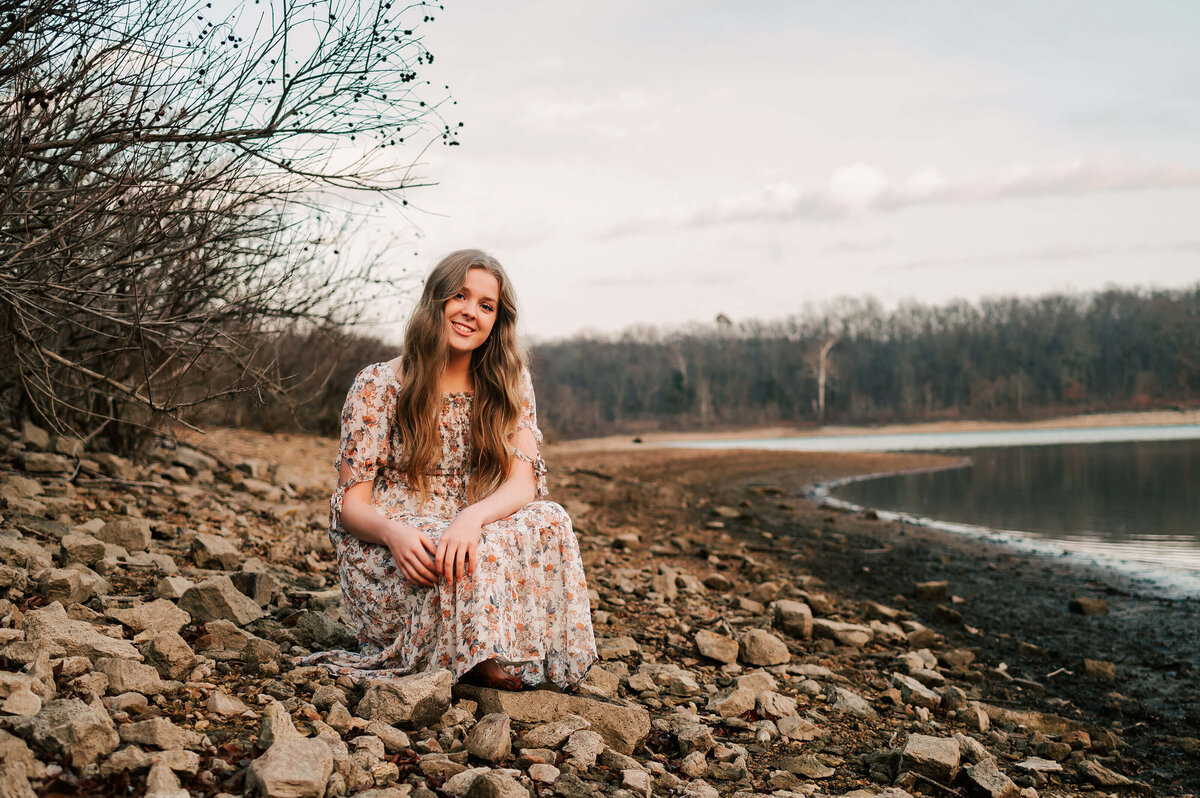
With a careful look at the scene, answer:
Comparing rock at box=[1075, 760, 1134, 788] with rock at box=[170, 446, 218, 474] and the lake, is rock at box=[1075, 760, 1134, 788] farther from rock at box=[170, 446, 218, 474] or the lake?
rock at box=[170, 446, 218, 474]

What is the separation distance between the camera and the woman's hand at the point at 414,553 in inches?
120

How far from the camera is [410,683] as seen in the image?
114 inches

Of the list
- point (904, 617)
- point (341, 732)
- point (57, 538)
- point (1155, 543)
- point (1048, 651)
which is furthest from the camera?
point (1155, 543)

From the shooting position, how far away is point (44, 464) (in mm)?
6160

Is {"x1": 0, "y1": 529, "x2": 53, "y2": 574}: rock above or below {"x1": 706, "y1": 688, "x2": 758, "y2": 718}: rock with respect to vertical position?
above

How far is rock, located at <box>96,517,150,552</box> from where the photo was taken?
476cm

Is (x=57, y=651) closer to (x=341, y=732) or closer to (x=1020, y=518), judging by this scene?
(x=341, y=732)

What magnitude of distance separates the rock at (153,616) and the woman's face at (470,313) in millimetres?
1541

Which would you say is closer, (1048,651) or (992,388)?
(1048,651)

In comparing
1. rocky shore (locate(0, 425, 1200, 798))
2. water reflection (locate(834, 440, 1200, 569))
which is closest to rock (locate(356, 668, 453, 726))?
rocky shore (locate(0, 425, 1200, 798))

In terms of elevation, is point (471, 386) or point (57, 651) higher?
point (471, 386)

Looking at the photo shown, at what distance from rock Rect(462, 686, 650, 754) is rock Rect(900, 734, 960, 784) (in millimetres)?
1031

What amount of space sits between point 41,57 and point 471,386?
7.22ft

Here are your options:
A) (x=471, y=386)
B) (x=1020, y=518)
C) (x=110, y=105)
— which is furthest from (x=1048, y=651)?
(x=1020, y=518)
